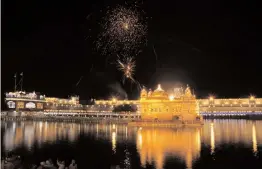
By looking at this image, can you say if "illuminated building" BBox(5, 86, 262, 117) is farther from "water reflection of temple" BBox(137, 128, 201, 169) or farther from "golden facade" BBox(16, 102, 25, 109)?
"water reflection of temple" BBox(137, 128, 201, 169)

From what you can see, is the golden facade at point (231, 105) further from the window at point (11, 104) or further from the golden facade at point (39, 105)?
the window at point (11, 104)

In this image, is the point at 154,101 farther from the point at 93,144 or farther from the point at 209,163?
the point at 209,163

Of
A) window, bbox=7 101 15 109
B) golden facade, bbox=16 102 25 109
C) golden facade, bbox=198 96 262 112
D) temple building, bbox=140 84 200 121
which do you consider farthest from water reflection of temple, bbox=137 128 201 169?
golden facade, bbox=16 102 25 109

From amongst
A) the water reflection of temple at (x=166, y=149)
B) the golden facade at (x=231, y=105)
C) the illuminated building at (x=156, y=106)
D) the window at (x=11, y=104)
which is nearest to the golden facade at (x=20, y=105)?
the illuminated building at (x=156, y=106)

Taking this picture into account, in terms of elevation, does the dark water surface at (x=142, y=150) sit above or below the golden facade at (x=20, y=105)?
below

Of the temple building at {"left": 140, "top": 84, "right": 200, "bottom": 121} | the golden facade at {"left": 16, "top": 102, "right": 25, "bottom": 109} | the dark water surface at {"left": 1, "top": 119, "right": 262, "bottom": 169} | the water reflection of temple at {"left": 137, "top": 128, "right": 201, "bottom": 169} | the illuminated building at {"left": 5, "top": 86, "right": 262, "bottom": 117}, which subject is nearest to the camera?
the dark water surface at {"left": 1, "top": 119, "right": 262, "bottom": 169}

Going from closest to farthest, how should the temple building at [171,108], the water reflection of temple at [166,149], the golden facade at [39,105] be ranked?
the water reflection of temple at [166,149], the temple building at [171,108], the golden facade at [39,105]

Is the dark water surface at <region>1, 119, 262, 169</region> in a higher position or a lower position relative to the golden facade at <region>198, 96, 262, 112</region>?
lower

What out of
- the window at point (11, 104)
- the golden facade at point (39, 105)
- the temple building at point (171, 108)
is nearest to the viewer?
the temple building at point (171, 108)

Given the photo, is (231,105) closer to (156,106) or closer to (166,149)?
(156,106)

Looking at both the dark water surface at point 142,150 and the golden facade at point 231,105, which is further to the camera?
the golden facade at point 231,105

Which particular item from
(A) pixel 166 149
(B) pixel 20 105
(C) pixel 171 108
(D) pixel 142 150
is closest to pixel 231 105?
(C) pixel 171 108

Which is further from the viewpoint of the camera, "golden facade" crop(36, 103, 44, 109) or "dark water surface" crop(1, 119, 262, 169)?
"golden facade" crop(36, 103, 44, 109)

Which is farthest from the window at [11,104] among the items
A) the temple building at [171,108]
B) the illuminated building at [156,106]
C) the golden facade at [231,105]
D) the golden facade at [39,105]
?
A: the golden facade at [231,105]
